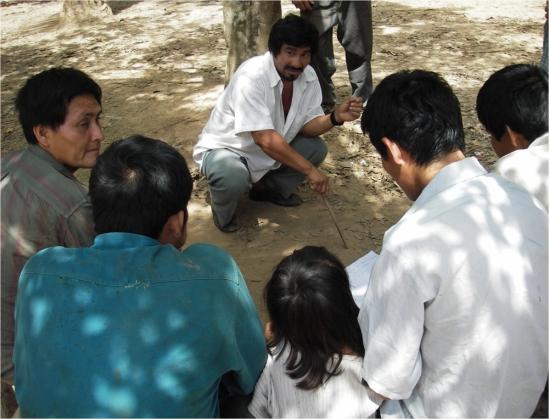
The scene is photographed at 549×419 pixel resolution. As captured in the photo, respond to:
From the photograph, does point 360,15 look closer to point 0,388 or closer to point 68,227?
point 68,227

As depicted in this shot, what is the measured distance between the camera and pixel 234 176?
363 cm

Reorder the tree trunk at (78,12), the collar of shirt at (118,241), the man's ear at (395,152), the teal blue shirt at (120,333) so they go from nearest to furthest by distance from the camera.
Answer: the teal blue shirt at (120,333) < the collar of shirt at (118,241) < the man's ear at (395,152) < the tree trunk at (78,12)

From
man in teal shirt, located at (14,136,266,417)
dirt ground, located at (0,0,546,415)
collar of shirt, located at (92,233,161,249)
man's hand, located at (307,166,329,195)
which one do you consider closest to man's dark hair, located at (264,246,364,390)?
man in teal shirt, located at (14,136,266,417)

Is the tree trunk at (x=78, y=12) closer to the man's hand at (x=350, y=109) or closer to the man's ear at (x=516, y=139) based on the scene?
the man's hand at (x=350, y=109)

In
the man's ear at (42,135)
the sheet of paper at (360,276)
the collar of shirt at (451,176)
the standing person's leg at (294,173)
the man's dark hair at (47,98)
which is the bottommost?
the standing person's leg at (294,173)

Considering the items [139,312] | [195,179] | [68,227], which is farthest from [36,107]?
[195,179]

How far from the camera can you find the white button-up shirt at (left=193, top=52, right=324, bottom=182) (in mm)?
3510

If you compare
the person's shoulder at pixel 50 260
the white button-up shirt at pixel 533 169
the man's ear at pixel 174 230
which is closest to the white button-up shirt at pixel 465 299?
the white button-up shirt at pixel 533 169

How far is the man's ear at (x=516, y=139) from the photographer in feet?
7.31

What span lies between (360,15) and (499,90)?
2923 mm

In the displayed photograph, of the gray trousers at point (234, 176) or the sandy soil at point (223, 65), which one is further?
the sandy soil at point (223, 65)

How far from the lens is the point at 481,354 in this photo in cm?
159

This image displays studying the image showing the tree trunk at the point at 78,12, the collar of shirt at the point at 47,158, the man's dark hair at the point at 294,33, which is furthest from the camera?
the tree trunk at the point at 78,12

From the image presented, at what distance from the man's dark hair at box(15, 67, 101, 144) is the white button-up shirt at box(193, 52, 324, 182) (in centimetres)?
144
